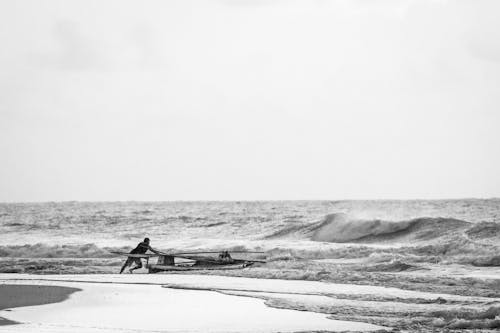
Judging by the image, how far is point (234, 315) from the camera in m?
13.6

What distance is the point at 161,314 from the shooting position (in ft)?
45.1

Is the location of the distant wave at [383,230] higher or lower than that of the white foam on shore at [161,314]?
higher

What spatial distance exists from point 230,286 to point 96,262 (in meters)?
10.9

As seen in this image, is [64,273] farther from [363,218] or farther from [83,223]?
[83,223]

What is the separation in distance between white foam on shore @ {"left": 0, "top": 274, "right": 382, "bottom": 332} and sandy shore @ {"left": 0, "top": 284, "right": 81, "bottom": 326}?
41 cm

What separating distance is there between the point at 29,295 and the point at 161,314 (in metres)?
4.65

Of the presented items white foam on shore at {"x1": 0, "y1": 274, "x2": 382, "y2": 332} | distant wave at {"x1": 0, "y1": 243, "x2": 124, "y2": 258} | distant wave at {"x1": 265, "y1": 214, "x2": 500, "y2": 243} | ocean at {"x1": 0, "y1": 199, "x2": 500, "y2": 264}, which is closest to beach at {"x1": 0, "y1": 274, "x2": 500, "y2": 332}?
white foam on shore at {"x1": 0, "y1": 274, "x2": 382, "y2": 332}

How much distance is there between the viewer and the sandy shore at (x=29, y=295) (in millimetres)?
15664

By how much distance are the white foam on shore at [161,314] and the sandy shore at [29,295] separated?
0.41 metres

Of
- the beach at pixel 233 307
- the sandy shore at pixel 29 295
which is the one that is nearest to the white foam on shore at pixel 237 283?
the beach at pixel 233 307

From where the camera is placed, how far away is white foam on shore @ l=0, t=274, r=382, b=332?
12.4 metres

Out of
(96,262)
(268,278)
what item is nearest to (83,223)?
(96,262)

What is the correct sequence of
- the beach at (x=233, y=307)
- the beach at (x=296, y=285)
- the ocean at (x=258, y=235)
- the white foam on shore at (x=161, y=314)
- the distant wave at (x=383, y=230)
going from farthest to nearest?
1. the distant wave at (x=383, y=230)
2. the ocean at (x=258, y=235)
3. the beach at (x=296, y=285)
4. the beach at (x=233, y=307)
5. the white foam on shore at (x=161, y=314)

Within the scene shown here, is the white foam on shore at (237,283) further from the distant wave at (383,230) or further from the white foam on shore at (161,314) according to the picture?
the distant wave at (383,230)
